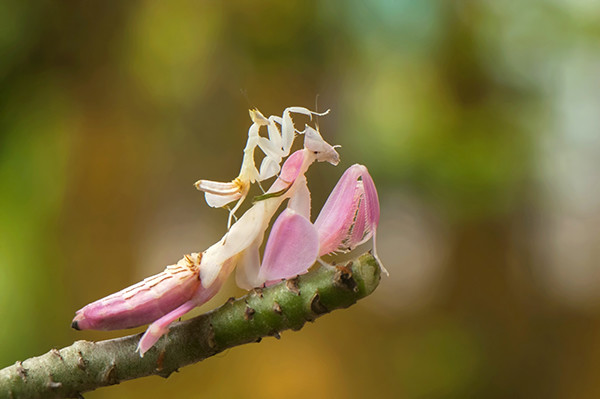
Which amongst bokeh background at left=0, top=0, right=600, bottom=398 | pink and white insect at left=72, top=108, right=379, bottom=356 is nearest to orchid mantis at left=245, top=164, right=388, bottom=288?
pink and white insect at left=72, top=108, right=379, bottom=356

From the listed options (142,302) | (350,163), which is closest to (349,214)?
(142,302)

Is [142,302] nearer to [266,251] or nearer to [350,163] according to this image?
[266,251]

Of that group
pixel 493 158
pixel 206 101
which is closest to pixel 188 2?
pixel 206 101

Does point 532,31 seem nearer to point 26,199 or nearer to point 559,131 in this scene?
point 559,131

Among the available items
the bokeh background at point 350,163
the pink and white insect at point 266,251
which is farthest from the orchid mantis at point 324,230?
the bokeh background at point 350,163

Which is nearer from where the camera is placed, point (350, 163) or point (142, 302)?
point (142, 302)

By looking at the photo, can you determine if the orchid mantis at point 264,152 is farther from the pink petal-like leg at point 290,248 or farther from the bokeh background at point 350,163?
the bokeh background at point 350,163
